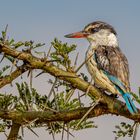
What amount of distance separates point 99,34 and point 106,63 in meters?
1.52

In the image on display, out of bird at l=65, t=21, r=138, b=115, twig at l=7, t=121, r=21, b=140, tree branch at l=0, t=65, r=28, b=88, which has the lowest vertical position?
twig at l=7, t=121, r=21, b=140

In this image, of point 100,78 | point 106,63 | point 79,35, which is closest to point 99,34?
point 79,35

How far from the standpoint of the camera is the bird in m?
4.78

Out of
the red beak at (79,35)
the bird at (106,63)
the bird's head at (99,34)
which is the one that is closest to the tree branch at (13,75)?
the bird at (106,63)

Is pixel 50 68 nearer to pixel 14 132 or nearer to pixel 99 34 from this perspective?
pixel 14 132

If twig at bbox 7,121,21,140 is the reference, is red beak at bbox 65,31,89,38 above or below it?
above

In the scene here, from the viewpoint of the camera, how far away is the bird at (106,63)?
4.78 meters

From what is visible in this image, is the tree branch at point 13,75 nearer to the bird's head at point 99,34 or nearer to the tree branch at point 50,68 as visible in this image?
the tree branch at point 50,68

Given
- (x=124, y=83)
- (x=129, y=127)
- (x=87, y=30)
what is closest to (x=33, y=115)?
(x=129, y=127)

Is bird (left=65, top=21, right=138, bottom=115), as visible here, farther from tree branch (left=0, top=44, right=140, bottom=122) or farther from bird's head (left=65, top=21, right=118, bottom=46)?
tree branch (left=0, top=44, right=140, bottom=122)

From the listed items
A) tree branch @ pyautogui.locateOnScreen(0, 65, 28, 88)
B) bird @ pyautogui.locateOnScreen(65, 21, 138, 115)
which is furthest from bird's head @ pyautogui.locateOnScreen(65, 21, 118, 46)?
tree branch @ pyautogui.locateOnScreen(0, 65, 28, 88)

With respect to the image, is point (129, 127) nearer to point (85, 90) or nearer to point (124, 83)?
point (85, 90)

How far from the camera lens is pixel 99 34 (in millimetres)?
6707

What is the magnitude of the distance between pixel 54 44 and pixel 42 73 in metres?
0.32
